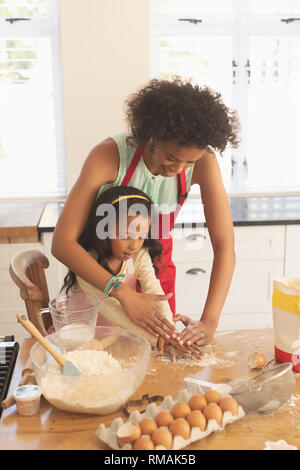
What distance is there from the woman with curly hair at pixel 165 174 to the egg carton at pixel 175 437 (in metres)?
0.28

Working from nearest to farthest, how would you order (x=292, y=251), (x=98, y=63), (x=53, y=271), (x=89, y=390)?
(x=89, y=390), (x=53, y=271), (x=292, y=251), (x=98, y=63)

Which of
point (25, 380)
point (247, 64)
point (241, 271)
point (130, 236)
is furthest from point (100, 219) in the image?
point (247, 64)

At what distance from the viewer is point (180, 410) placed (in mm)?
926

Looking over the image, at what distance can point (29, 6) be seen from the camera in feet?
9.15

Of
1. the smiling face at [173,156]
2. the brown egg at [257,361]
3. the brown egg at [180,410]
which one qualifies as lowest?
the brown egg at [257,361]

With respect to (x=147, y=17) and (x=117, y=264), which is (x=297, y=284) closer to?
(x=117, y=264)

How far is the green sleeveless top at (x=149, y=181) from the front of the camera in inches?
57.4

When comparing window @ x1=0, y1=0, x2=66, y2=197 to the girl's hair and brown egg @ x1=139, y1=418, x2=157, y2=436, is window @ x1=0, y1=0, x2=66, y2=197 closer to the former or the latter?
the girl's hair

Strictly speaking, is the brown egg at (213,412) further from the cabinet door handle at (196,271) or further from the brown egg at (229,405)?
the cabinet door handle at (196,271)

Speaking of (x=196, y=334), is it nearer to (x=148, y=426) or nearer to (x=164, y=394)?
(x=164, y=394)

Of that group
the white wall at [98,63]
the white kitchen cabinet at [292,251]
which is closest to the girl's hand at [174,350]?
the white kitchen cabinet at [292,251]

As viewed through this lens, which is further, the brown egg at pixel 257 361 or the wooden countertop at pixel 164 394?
the brown egg at pixel 257 361

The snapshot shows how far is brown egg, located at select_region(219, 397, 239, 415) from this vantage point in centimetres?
95

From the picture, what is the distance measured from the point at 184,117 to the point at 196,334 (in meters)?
0.51
